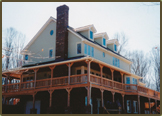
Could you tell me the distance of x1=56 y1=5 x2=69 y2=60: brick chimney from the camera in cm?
2677

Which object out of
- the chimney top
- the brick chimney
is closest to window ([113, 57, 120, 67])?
the brick chimney

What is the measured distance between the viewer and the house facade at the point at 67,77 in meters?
23.2

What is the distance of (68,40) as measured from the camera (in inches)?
1088

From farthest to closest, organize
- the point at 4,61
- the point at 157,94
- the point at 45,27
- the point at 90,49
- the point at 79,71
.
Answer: the point at 4,61 → the point at 157,94 → the point at 45,27 → the point at 90,49 → the point at 79,71

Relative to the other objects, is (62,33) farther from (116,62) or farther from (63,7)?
(116,62)

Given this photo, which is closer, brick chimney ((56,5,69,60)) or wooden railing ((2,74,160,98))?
wooden railing ((2,74,160,98))

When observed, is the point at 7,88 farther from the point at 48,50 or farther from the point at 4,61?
the point at 4,61

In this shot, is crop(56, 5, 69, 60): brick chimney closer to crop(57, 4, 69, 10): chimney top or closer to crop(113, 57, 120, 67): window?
crop(57, 4, 69, 10): chimney top

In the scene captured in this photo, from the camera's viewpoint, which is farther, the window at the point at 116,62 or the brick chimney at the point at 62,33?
the window at the point at 116,62

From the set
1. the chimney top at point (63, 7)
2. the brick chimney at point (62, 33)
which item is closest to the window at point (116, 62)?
the brick chimney at point (62, 33)

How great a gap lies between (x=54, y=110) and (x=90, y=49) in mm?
8494

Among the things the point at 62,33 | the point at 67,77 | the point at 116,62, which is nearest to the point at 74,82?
the point at 67,77

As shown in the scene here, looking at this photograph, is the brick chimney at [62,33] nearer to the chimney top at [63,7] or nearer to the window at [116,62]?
the chimney top at [63,7]

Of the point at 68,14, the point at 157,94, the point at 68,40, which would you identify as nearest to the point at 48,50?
the point at 68,40
